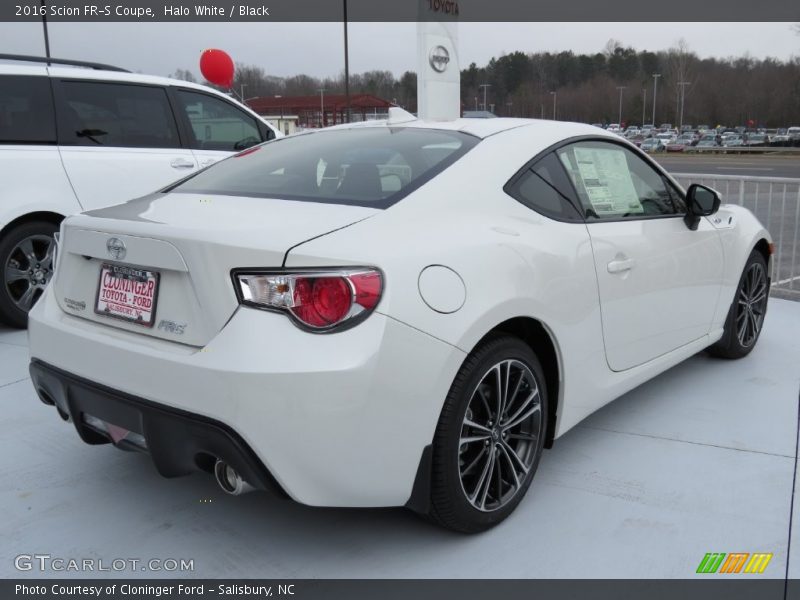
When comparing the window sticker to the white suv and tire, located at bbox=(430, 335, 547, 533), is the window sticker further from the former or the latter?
the white suv

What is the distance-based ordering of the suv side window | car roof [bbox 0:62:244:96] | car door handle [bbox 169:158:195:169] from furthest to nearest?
car door handle [bbox 169:158:195:169] < the suv side window < car roof [bbox 0:62:244:96]

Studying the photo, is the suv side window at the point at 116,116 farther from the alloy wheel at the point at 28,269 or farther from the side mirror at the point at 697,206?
the side mirror at the point at 697,206

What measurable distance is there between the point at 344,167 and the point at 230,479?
1277 millimetres

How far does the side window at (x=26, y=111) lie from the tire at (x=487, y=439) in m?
4.31

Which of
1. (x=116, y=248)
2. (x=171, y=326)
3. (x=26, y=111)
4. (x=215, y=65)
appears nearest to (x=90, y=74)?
(x=26, y=111)

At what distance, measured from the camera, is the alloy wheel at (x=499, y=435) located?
250cm

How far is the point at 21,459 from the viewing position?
3234 mm

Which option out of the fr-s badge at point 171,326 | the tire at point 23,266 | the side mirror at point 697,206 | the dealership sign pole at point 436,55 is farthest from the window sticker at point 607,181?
the dealership sign pole at point 436,55

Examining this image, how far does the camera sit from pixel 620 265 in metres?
3.09

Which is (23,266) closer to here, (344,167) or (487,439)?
(344,167)

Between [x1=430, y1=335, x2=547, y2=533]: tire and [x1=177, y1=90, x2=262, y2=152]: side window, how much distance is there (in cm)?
459

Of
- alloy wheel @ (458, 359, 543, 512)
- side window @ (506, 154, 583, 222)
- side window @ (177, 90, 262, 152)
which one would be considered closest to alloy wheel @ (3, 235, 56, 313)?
side window @ (177, 90, 262, 152)

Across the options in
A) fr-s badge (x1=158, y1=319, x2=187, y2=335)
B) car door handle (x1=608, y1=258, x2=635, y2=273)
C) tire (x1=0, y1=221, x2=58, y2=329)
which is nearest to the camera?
fr-s badge (x1=158, y1=319, x2=187, y2=335)

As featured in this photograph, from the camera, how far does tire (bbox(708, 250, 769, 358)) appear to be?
4.41 meters
